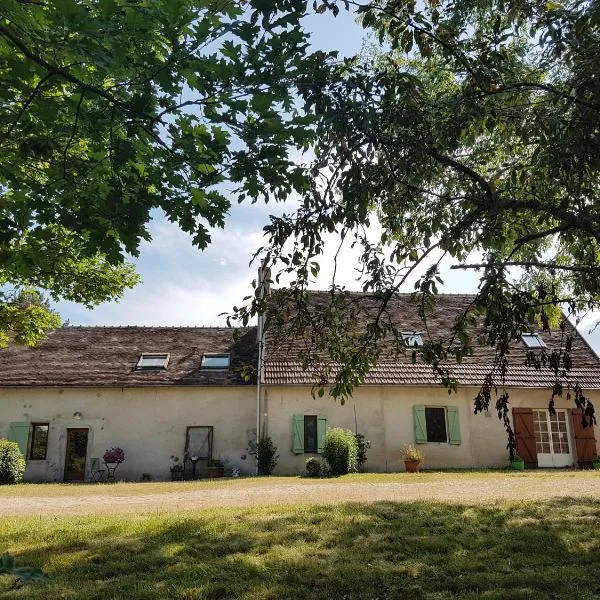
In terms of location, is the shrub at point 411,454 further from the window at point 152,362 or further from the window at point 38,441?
the window at point 38,441

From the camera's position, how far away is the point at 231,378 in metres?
19.4

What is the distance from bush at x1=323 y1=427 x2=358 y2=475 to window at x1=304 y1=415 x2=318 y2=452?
5.31 feet

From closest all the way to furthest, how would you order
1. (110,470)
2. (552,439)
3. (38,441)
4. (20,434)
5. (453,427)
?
(110,470) → (20,434) → (453,427) → (38,441) → (552,439)

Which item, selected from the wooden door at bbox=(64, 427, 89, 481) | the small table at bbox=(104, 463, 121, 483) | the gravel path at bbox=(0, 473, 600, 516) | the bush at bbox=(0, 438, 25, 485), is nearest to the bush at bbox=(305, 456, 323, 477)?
the gravel path at bbox=(0, 473, 600, 516)

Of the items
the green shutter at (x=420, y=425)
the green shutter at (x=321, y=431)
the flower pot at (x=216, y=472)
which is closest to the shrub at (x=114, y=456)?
the flower pot at (x=216, y=472)

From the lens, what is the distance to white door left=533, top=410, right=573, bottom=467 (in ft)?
62.3

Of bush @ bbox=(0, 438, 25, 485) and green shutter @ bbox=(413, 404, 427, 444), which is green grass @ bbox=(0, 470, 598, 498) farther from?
green shutter @ bbox=(413, 404, 427, 444)

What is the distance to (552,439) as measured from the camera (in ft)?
63.2

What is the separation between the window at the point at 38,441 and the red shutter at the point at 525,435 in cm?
1590

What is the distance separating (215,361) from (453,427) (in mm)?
8788

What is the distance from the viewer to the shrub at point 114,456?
1796cm

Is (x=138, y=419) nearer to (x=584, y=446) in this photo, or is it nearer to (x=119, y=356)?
(x=119, y=356)

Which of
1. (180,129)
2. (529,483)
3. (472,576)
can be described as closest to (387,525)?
(472,576)

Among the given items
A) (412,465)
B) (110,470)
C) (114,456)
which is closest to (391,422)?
(412,465)
